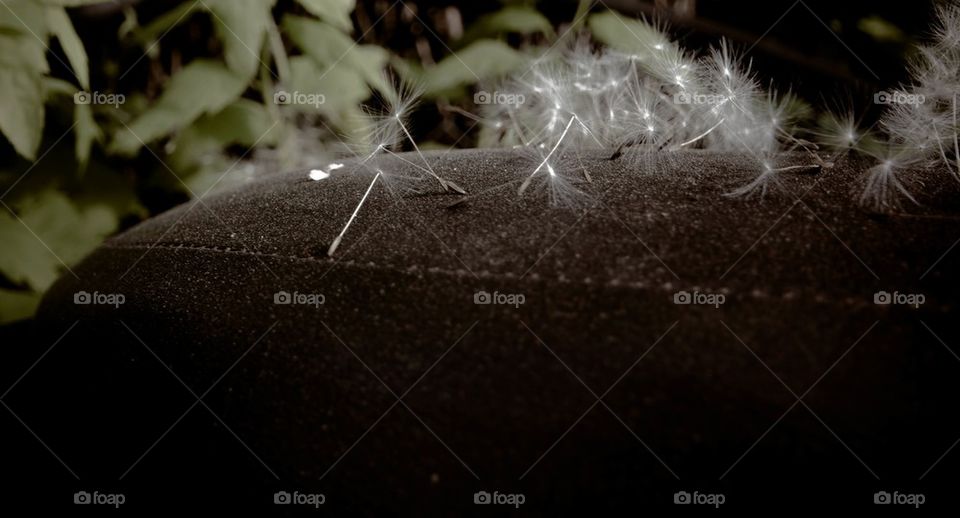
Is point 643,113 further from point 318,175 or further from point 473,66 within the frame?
point 473,66

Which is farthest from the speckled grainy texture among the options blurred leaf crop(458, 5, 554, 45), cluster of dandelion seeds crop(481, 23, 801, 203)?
blurred leaf crop(458, 5, 554, 45)

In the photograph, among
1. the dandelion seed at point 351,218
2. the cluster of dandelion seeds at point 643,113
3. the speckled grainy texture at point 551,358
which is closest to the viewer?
the speckled grainy texture at point 551,358

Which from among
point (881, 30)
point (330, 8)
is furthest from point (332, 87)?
point (881, 30)

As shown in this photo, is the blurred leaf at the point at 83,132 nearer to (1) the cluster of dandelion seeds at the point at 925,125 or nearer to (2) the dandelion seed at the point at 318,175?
(2) the dandelion seed at the point at 318,175

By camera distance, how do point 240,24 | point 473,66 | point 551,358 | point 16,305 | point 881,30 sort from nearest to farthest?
point 551,358, point 16,305, point 240,24, point 881,30, point 473,66

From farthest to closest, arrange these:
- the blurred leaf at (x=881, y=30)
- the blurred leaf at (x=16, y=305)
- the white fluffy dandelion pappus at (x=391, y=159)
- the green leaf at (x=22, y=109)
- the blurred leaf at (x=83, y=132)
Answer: the blurred leaf at (x=881, y=30), the blurred leaf at (x=83, y=132), the blurred leaf at (x=16, y=305), the green leaf at (x=22, y=109), the white fluffy dandelion pappus at (x=391, y=159)

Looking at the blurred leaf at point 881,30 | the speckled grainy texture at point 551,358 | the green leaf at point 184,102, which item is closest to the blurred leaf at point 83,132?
the green leaf at point 184,102

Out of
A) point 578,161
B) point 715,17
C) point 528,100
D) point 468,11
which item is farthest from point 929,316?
point 468,11

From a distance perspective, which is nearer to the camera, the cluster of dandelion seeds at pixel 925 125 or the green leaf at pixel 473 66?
the cluster of dandelion seeds at pixel 925 125
